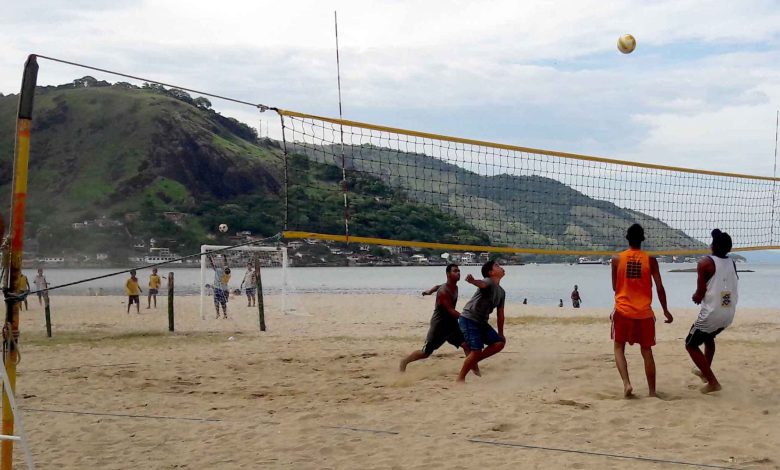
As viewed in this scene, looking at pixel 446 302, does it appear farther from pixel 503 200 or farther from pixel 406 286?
pixel 406 286

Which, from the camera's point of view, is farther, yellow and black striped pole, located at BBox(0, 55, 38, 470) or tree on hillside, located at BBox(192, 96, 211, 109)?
tree on hillside, located at BBox(192, 96, 211, 109)

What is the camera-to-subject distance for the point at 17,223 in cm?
443

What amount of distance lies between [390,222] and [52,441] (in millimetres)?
6996

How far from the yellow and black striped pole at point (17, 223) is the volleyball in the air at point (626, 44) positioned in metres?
8.34

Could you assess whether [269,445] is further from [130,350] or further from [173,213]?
[173,213]

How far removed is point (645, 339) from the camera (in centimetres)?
672

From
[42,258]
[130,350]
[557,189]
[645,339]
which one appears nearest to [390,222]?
[557,189]

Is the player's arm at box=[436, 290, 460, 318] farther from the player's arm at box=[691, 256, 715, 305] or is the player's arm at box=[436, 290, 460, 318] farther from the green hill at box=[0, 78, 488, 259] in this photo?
the green hill at box=[0, 78, 488, 259]

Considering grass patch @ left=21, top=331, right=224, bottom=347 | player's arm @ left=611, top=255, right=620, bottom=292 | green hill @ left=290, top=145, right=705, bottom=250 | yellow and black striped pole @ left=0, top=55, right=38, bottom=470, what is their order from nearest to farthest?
yellow and black striped pole @ left=0, top=55, right=38, bottom=470, player's arm @ left=611, top=255, right=620, bottom=292, green hill @ left=290, top=145, right=705, bottom=250, grass patch @ left=21, top=331, right=224, bottom=347

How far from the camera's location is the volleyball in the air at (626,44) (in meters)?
11.1

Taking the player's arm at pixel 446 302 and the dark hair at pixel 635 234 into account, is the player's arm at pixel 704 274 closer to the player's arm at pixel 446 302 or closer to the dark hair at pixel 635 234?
the dark hair at pixel 635 234

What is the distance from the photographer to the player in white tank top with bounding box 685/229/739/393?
6859 mm

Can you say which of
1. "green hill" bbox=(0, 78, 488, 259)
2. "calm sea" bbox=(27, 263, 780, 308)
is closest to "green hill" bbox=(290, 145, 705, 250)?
"calm sea" bbox=(27, 263, 780, 308)

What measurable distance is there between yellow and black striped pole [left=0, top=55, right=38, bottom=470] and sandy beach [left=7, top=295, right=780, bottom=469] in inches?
41.4
